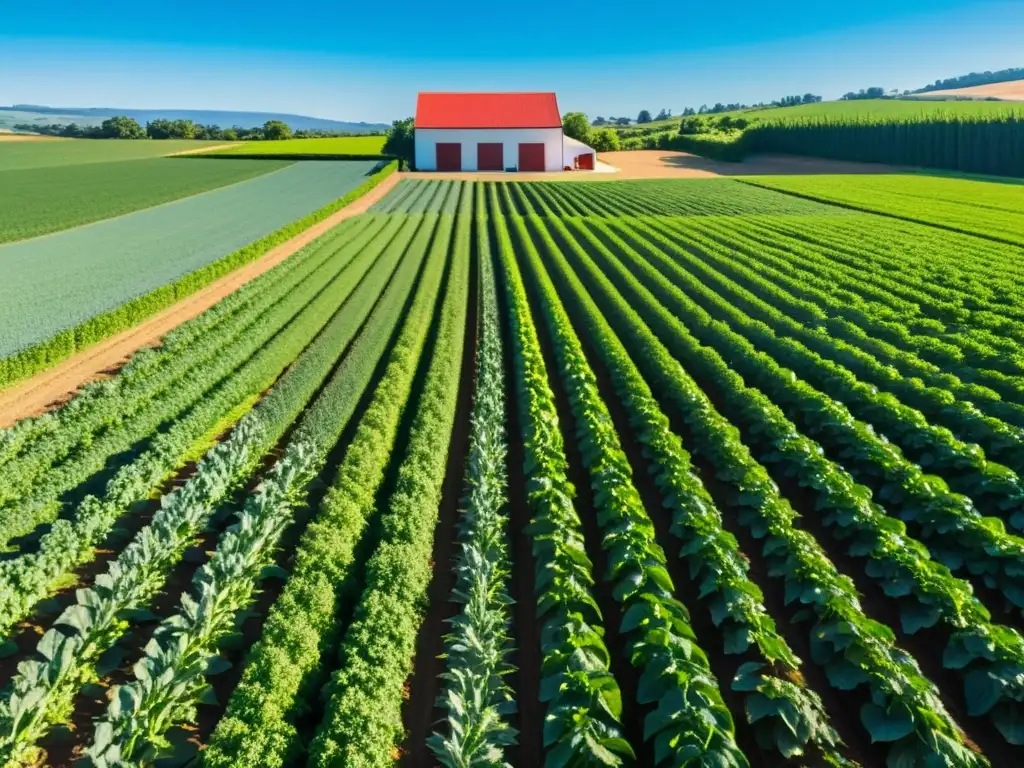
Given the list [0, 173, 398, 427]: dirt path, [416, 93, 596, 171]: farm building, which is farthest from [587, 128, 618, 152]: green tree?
[0, 173, 398, 427]: dirt path

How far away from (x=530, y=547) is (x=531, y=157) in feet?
234

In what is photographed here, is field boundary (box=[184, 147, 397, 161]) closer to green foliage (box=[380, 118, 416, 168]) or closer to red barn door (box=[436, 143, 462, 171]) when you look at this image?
green foliage (box=[380, 118, 416, 168])

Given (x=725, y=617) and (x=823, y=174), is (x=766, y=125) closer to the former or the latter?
(x=823, y=174)

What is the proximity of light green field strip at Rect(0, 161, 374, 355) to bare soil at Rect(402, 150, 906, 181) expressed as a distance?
83.4ft

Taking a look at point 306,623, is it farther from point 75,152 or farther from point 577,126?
point 75,152

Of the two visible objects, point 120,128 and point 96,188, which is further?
point 120,128

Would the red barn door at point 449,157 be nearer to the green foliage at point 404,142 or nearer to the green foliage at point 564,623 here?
the green foliage at point 404,142

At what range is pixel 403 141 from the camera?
7888cm

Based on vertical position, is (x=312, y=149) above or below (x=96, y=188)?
above

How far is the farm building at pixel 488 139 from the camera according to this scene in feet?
243

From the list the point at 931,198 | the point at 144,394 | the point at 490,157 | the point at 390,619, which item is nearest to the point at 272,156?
the point at 490,157

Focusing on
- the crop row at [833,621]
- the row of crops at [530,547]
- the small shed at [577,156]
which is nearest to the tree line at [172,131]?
the small shed at [577,156]

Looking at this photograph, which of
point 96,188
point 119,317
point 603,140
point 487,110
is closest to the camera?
point 119,317

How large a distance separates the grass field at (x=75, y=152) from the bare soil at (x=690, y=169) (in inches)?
1552
